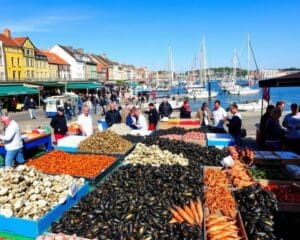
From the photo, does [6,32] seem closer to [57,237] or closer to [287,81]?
[287,81]

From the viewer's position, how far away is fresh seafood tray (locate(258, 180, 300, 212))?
524cm

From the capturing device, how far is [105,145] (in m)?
8.57

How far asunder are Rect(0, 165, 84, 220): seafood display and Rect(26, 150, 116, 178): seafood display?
0.75m

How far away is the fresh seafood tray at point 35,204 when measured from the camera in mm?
4297

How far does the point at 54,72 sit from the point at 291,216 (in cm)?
7260

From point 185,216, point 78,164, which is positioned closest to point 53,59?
point 78,164

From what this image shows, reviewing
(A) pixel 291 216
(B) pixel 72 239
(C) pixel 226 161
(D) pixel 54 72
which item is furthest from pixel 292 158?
(D) pixel 54 72

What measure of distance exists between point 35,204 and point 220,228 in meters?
2.91

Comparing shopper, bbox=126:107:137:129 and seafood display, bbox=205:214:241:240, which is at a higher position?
shopper, bbox=126:107:137:129

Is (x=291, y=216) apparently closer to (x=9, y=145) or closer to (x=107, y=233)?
(x=107, y=233)

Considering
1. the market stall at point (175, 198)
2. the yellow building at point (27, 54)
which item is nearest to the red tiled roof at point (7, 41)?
the yellow building at point (27, 54)

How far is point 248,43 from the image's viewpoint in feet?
163

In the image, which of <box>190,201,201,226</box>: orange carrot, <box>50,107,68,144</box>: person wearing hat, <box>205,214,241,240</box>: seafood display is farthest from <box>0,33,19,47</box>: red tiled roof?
<box>205,214,241,240</box>: seafood display

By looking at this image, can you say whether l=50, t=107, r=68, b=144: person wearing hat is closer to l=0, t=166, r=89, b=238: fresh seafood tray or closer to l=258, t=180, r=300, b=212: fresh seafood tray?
l=0, t=166, r=89, b=238: fresh seafood tray
